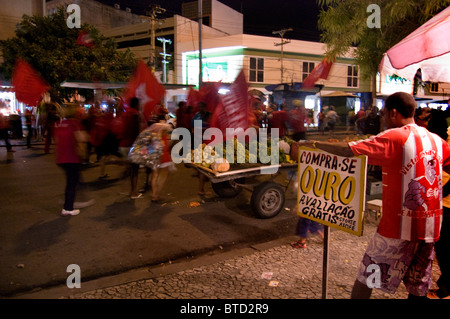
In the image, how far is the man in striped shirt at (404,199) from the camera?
2.45m

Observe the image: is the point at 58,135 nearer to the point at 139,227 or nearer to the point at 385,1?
the point at 139,227

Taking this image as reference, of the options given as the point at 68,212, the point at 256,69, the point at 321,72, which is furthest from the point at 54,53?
the point at 321,72

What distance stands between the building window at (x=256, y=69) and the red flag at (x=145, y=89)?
896 inches

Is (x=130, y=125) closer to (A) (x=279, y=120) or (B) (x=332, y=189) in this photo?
(A) (x=279, y=120)

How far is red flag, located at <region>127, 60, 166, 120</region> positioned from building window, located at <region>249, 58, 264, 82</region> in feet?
74.7

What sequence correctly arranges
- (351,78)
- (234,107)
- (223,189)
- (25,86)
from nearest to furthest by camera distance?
(234,107), (223,189), (25,86), (351,78)

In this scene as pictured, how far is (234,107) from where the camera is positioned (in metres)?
6.02

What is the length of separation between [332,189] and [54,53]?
22.5 metres

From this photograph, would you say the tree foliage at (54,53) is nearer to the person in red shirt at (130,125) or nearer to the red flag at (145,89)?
the red flag at (145,89)

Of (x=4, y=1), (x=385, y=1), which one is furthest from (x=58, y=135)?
(x=4, y=1)

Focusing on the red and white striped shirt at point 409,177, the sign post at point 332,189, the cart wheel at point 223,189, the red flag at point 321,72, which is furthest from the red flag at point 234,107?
the red and white striped shirt at point 409,177

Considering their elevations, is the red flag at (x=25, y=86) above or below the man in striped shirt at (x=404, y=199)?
above

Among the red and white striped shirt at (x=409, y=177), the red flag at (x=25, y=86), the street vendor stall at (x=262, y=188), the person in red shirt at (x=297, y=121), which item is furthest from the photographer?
the red flag at (x=25, y=86)

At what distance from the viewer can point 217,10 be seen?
40.5 m
